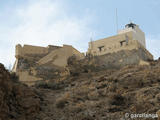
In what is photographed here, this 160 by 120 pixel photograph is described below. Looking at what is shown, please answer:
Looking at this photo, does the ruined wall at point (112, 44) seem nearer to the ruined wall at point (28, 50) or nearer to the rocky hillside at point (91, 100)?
the ruined wall at point (28, 50)

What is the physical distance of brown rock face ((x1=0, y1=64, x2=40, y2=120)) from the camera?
35.4ft

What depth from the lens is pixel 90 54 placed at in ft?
83.7

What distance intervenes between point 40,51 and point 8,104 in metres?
14.5

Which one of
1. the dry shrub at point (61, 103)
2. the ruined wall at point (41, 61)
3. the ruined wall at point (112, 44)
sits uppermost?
the ruined wall at point (112, 44)

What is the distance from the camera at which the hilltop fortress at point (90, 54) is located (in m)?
23.2

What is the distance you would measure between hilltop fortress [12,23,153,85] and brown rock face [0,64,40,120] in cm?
953

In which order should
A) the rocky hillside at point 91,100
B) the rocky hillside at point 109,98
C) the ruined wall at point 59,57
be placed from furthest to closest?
1. the ruined wall at point 59,57
2. the rocky hillside at point 109,98
3. the rocky hillside at point 91,100

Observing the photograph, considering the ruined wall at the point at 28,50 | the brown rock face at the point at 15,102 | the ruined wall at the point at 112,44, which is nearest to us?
the brown rock face at the point at 15,102

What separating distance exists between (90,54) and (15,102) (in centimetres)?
1415

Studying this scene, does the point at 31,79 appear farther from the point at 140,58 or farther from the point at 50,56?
the point at 140,58

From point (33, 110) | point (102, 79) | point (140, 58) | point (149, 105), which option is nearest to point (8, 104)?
point (33, 110)

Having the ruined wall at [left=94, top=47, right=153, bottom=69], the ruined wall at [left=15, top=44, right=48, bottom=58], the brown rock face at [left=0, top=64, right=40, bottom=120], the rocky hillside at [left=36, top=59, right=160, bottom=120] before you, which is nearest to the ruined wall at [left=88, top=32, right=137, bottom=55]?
the ruined wall at [left=94, top=47, right=153, bottom=69]

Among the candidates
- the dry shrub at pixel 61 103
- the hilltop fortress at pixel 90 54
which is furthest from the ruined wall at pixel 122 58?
the dry shrub at pixel 61 103

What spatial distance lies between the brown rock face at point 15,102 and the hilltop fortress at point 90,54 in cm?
953
